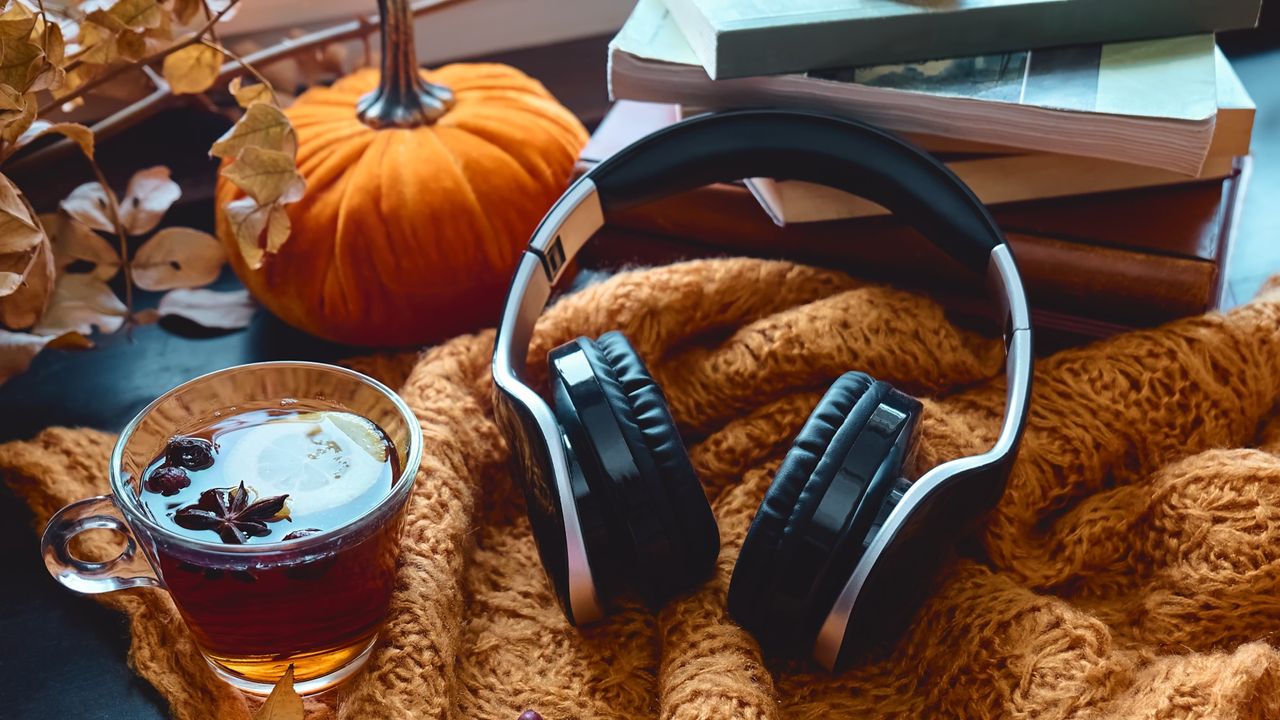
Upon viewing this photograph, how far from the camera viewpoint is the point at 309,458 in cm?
51

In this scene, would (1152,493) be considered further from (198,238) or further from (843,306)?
(198,238)

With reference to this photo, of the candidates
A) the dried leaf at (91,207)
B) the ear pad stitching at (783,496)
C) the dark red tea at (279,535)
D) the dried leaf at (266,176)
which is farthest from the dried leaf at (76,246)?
the ear pad stitching at (783,496)

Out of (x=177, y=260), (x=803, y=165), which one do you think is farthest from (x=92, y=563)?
(x=803, y=165)

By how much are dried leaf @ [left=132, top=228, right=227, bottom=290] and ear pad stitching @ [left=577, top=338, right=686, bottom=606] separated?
35 cm

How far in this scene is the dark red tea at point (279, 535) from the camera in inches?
18.1

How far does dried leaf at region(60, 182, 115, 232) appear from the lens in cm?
67

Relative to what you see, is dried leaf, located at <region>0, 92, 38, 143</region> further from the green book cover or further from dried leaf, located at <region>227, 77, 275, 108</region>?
the green book cover

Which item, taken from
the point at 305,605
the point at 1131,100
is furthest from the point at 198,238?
the point at 1131,100

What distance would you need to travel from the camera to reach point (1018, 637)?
500 mm

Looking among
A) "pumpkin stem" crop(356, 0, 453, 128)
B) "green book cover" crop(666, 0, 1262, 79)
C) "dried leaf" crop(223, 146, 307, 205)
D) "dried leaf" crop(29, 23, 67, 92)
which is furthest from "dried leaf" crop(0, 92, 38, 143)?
"green book cover" crop(666, 0, 1262, 79)

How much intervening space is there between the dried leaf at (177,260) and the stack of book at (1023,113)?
291 millimetres

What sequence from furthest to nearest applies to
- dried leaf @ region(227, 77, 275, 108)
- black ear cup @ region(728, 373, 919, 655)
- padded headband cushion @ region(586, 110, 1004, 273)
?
dried leaf @ region(227, 77, 275, 108)
padded headband cushion @ region(586, 110, 1004, 273)
black ear cup @ region(728, 373, 919, 655)

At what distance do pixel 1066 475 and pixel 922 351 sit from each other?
0.33 ft

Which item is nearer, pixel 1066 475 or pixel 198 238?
pixel 1066 475
